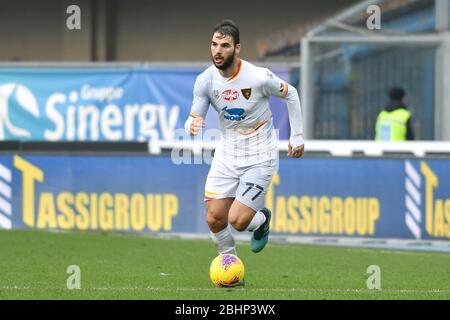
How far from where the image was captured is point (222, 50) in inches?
399

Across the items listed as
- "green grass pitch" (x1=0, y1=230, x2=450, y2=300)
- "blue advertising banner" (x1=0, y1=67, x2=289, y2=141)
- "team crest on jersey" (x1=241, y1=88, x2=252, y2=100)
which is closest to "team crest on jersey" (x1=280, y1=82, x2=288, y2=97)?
"team crest on jersey" (x1=241, y1=88, x2=252, y2=100)

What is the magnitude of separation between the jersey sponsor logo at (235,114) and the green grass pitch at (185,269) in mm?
1429

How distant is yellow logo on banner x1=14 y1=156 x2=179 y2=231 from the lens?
1684 cm

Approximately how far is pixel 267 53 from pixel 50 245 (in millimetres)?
10739

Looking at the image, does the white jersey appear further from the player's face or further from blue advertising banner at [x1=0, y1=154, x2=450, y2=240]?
blue advertising banner at [x1=0, y1=154, x2=450, y2=240]

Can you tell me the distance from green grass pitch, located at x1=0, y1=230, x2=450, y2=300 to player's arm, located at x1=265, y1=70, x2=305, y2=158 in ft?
3.86

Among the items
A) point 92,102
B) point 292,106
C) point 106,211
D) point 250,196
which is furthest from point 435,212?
point 92,102

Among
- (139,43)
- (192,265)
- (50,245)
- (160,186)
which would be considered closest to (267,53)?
(139,43)

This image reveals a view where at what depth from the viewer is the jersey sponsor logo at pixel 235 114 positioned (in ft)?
33.8

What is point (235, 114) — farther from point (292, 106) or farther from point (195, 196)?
point (195, 196)

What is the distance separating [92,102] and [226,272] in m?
11.2

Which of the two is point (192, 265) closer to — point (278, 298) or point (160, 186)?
point (278, 298)

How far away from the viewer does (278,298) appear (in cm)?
931

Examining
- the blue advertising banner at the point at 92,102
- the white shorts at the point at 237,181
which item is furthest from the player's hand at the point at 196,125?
the blue advertising banner at the point at 92,102
